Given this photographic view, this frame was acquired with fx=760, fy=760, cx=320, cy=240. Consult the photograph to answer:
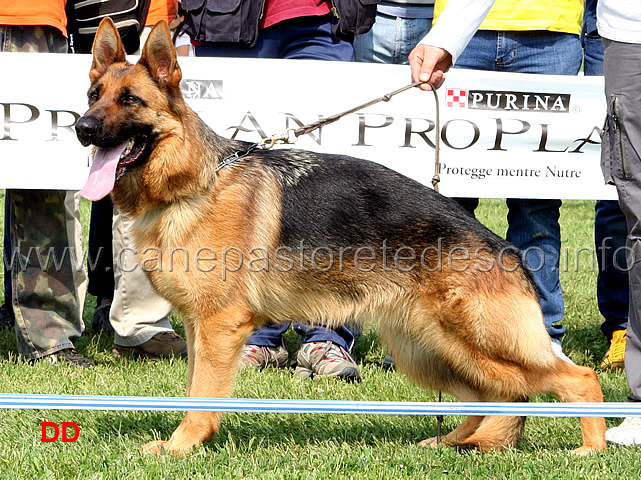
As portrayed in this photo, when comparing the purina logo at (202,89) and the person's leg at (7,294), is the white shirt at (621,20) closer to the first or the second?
the purina logo at (202,89)

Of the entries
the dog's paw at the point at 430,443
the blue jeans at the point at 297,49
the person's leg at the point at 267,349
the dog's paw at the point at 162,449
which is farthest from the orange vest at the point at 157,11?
the dog's paw at the point at 430,443

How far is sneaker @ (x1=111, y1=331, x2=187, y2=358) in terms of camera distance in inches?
185

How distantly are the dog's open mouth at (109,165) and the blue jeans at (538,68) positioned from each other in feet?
8.17

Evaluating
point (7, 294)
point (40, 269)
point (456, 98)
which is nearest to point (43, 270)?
point (40, 269)

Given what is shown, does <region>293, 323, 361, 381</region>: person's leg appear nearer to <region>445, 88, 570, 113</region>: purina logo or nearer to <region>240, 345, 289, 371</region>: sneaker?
<region>240, 345, 289, 371</region>: sneaker

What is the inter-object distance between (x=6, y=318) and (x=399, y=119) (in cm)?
311

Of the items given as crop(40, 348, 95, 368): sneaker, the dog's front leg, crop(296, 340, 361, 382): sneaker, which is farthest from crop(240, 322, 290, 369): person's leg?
the dog's front leg

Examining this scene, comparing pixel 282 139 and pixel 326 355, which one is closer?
pixel 282 139

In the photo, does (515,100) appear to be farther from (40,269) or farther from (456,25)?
(40,269)

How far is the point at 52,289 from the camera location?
4562 millimetres

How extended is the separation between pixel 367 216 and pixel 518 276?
0.70m

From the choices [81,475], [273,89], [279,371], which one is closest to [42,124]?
[273,89]

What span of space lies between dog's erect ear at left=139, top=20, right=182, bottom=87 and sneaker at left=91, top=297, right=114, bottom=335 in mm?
2536

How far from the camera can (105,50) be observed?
3383mm
